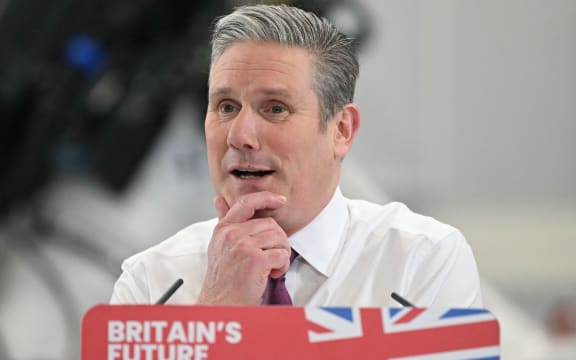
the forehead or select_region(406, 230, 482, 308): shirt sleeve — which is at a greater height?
the forehead

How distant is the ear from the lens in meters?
1.38

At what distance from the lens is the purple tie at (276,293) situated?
1.32 m

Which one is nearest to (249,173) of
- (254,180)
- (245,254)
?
(254,180)

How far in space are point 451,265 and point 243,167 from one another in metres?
0.30

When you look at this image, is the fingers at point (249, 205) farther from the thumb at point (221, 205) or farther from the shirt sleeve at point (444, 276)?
the shirt sleeve at point (444, 276)

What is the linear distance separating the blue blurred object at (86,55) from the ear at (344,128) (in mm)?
1600

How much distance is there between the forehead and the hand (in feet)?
0.46

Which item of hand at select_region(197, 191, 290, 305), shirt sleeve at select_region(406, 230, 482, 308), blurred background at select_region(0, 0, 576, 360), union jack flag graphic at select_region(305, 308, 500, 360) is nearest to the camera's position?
union jack flag graphic at select_region(305, 308, 500, 360)

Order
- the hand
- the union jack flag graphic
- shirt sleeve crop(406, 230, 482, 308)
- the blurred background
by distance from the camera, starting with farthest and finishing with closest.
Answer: the blurred background → shirt sleeve crop(406, 230, 482, 308) → the hand → the union jack flag graphic

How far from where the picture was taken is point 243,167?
129cm

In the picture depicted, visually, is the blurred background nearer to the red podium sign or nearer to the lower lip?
the lower lip

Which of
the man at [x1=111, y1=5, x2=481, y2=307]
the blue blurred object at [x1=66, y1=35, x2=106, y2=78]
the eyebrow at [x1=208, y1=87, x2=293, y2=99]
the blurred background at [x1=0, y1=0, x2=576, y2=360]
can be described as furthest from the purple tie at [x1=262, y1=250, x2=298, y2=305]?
the blue blurred object at [x1=66, y1=35, x2=106, y2=78]

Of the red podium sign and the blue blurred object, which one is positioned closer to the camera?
the red podium sign

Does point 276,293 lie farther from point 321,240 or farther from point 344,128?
point 344,128
